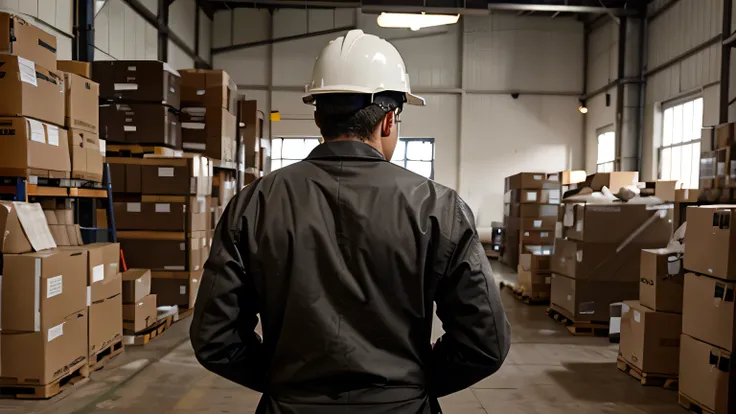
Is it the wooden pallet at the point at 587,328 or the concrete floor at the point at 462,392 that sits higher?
the wooden pallet at the point at 587,328

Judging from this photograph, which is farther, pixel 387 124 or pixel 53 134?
pixel 53 134

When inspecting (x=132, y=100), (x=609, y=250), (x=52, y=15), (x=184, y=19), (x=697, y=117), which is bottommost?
(x=609, y=250)

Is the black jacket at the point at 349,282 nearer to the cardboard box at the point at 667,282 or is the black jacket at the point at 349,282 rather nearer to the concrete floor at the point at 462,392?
the concrete floor at the point at 462,392

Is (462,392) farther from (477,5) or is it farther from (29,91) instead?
(477,5)

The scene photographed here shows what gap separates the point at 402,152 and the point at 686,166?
20.6ft

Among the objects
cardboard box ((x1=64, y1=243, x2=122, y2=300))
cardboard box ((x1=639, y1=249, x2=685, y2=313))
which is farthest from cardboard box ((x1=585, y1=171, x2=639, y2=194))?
cardboard box ((x1=64, y1=243, x2=122, y2=300))

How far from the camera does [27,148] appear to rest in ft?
12.1

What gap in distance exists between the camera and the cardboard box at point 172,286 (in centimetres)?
608

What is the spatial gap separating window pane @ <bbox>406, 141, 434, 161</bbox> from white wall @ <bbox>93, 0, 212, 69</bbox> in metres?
5.34

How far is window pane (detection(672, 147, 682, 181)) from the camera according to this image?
9.47 m

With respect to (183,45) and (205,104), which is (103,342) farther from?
(183,45)

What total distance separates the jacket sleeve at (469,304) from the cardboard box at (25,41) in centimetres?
371

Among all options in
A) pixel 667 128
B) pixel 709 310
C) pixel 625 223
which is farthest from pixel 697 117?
pixel 709 310

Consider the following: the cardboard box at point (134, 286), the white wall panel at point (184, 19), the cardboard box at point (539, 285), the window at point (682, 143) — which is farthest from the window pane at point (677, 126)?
the white wall panel at point (184, 19)
